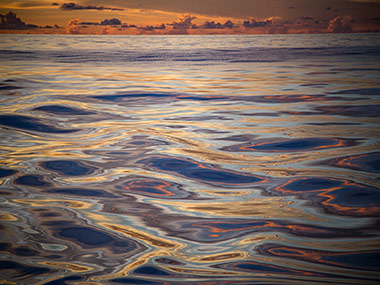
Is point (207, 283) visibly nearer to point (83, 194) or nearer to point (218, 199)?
point (218, 199)

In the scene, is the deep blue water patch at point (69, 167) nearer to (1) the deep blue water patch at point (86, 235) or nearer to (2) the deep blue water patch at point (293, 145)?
(1) the deep blue water patch at point (86, 235)

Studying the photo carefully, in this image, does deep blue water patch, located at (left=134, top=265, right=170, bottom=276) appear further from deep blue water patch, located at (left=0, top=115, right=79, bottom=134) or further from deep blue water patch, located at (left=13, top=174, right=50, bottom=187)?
deep blue water patch, located at (left=0, top=115, right=79, bottom=134)

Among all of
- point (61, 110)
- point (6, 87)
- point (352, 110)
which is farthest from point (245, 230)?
point (6, 87)

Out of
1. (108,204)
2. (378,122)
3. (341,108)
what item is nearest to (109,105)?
(341,108)

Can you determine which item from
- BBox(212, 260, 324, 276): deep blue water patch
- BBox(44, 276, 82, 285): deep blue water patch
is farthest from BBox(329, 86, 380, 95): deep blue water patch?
BBox(44, 276, 82, 285): deep blue water patch

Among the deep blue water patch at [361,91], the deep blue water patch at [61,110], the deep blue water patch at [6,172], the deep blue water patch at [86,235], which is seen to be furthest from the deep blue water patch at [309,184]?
the deep blue water patch at [361,91]

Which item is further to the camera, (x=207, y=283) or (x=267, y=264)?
(x=267, y=264)
